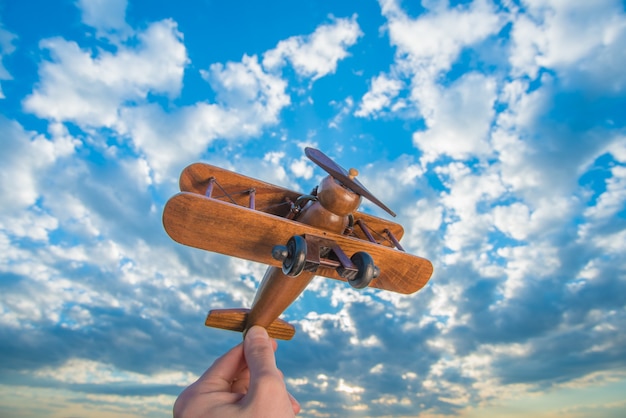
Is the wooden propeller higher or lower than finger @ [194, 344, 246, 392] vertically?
higher

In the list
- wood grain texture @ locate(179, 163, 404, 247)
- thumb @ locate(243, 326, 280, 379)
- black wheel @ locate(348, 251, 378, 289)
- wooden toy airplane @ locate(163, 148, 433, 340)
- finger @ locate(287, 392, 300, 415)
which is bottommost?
finger @ locate(287, 392, 300, 415)

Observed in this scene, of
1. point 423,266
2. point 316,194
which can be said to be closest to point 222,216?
point 316,194

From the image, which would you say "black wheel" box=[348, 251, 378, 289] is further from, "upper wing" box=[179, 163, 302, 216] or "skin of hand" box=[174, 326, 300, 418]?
"upper wing" box=[179, 163, 302, 216]

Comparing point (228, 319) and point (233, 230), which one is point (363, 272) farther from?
point (228, 319)

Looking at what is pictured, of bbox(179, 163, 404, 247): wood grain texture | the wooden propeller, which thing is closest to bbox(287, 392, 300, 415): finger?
the wooden propeller

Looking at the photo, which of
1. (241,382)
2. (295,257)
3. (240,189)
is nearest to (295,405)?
(241,382)

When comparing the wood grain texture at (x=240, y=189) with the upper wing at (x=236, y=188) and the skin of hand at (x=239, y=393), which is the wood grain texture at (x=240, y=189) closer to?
the upper wing at (x=236, y=188)

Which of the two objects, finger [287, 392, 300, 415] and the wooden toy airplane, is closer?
finger [287, 392, 300, 415]

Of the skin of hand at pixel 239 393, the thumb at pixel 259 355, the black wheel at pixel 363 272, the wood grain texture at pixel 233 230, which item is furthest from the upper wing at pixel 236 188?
the skin of hand at pixel 239 393

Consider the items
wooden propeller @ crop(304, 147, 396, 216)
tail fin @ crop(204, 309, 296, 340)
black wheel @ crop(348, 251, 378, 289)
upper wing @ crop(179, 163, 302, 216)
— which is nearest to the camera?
black wheel @ crop(348, 251, 378, 289)
